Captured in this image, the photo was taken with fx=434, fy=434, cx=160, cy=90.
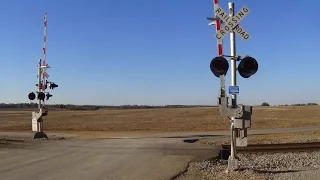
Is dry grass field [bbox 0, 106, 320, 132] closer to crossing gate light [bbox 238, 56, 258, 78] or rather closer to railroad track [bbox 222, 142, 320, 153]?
railroad track [bbox 222, 142, 320, 153]

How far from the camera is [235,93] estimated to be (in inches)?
453

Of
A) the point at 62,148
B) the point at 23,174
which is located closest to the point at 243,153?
the point at 62,148

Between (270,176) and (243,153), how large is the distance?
6.65 m

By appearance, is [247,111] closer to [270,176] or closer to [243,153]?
[270,176]

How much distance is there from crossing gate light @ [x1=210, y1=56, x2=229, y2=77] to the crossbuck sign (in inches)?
20.9

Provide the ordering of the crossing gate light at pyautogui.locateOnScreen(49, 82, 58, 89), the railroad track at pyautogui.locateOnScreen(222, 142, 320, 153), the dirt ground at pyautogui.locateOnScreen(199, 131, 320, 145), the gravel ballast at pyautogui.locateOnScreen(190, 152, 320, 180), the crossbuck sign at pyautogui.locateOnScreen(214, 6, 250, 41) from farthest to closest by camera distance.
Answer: the crossing gate light at pyautogui.locateOnScreen(49, 82, 58, 89) < the dirt ground at pyautogui.locateOnScreen(199, 131, 320, 145) < the railroad track at pyautogui.locateOnScreen(222, 142, 320, 153) < the gravel ballast at pyautogui.locateOnScreen(190, 152, 320, 180) < the crossbuck sign at pyautogui.locateOnScreen(214, 6, 250, 41)

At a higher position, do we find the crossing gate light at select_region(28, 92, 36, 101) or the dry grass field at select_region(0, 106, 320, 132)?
the crossing gate light at select_region(28, 92, 36, 101)

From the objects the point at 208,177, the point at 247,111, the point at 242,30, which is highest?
the point at 242,30

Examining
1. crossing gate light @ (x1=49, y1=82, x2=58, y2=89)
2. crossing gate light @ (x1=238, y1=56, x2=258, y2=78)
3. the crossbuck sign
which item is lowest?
crossing gate light @ (x1=238, y1=56, x2=258, y2=78)

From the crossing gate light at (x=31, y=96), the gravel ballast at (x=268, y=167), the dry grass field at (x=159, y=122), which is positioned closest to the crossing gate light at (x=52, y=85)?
the crossing gate light at (x=31, y=96)

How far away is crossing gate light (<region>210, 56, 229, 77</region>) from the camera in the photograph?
11242 mm

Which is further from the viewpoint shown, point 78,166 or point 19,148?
point 19,148

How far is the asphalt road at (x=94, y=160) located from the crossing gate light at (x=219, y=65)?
3.20m

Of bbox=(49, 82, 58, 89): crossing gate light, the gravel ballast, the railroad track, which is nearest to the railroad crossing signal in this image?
the gravel ballast
